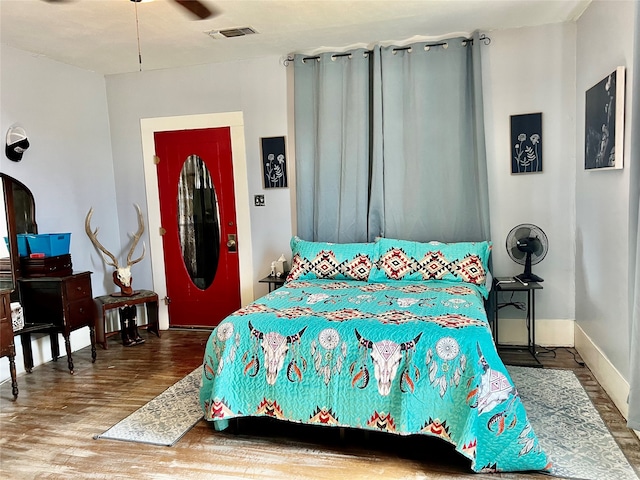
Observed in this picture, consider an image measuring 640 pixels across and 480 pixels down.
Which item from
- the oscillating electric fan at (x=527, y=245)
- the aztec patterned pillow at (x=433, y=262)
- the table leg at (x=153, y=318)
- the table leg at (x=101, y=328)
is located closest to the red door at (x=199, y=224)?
the table leg at (x=153, y=318)

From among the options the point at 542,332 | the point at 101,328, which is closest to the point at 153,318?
the point at 101,328

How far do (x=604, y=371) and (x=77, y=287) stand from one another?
3934 mm

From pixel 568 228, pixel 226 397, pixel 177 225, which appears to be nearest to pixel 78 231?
pixel 177 225

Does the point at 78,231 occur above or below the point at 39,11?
below

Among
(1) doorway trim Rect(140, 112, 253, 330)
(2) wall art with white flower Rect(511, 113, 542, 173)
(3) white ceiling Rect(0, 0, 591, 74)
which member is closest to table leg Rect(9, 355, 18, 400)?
(1) doorway trim Rect(140, 112, 253, 330)

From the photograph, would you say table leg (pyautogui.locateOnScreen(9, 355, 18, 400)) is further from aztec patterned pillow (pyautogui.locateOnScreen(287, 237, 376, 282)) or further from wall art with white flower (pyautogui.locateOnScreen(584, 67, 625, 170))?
wall art with white flower (pyautogui.locateOnScreen(584, 67, 625, 170))

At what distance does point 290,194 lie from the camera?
4.54 meters

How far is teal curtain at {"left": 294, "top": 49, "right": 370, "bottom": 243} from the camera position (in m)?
4.18

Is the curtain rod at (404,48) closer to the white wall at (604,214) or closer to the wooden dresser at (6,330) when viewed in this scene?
the white wall at (604,214)

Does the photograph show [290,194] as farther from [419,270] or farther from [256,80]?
[419,270]

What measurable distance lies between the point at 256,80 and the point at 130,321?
253cm

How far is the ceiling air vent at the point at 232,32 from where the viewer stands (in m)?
3.71

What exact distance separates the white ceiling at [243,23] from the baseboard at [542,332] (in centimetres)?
238

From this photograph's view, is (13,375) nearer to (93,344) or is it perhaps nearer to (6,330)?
(6,330)
